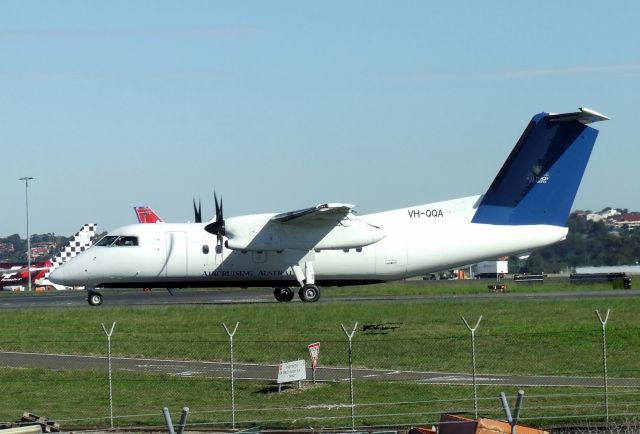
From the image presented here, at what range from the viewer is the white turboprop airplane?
145 ft

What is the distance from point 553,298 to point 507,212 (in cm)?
397

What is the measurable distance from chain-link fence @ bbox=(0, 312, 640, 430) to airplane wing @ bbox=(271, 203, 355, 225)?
7.66m

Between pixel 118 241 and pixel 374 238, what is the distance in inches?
413

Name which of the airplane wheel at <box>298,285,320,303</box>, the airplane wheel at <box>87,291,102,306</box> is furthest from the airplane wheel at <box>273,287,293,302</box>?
the airplane wheel at <box>87,291,102,306</box>

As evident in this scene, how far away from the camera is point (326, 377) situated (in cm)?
2686

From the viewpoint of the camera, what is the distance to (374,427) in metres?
20.2

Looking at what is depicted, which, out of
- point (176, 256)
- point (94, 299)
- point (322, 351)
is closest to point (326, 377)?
point (322, 351)

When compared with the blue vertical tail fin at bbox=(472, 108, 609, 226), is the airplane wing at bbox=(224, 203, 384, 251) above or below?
below

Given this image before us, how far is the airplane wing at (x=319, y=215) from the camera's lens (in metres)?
42.3

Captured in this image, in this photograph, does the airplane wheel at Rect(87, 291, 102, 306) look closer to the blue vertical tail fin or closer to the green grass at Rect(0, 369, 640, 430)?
the blue vertical tail fin

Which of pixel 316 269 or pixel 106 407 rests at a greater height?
pixel 316 269

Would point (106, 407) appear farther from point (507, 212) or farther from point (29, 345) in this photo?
point (507, 212)

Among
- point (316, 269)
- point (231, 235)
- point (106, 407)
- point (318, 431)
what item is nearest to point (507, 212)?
point (316, 269)

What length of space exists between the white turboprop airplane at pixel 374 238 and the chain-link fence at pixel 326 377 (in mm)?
7634
